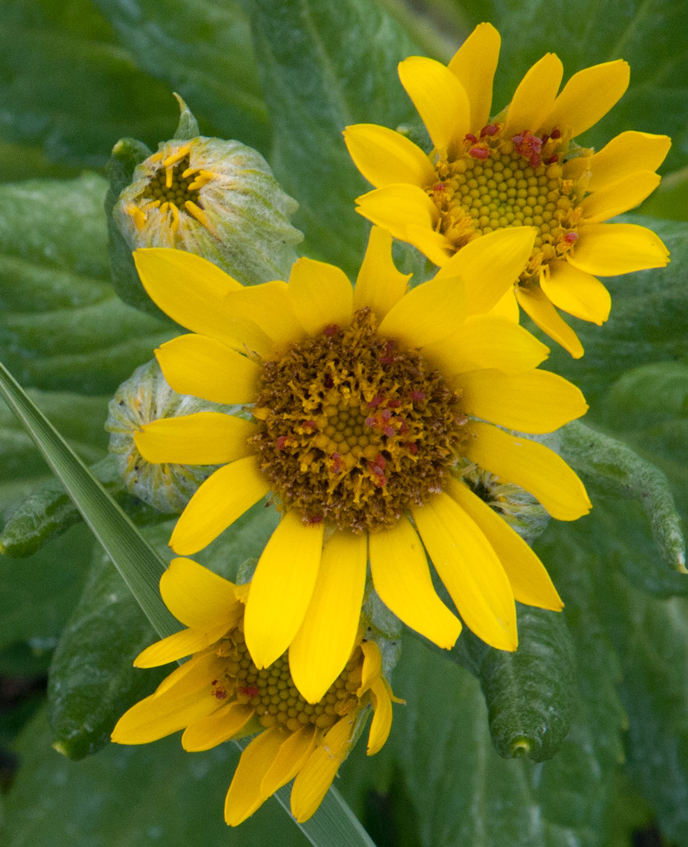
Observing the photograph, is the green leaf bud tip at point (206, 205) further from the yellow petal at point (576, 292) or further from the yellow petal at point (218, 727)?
the yellow petal at point (218, 727)

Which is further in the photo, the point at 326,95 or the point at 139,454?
the point at 326,95

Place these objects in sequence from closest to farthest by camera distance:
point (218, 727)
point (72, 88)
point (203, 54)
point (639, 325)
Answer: point (218, 727) → point (639, 325) → point (203, 54) → point (72, 88)

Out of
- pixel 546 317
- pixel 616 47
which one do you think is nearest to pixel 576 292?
pixel 546 317

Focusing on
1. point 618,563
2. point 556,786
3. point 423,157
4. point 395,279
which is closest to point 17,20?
point 423,157

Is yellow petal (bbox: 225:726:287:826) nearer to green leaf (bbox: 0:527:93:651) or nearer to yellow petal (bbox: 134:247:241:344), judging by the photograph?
yellow petal (bbox: 134:247:241:344)

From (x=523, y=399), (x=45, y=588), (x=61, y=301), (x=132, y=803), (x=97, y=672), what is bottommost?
(x=132, y=803)

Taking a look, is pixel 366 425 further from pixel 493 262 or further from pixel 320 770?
pixel 320 770

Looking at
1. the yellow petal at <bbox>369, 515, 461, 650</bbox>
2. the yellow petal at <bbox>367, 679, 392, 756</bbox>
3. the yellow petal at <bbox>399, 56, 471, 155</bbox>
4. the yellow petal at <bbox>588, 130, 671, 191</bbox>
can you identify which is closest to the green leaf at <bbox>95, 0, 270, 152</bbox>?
the yellow petal at <bbox>399, 56, 471, 155</bbox>
